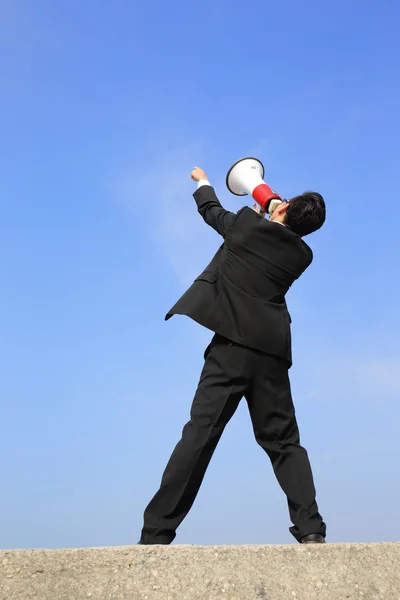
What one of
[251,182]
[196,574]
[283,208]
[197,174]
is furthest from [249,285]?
[196,574]

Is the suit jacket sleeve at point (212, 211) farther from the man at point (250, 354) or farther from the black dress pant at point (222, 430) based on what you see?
the black dress pant at point (222, 430)

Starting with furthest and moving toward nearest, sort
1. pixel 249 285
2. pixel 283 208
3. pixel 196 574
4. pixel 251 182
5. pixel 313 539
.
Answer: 1. pixel 251 182
2. pixel 283 208
3. pixel 249 285
4. pixel 313 539
5. pixel 196 574

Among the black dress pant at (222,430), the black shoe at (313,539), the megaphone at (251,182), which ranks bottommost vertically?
the black shoe at (313,539)

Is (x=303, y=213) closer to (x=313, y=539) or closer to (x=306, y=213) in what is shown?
(x=306, y=213)

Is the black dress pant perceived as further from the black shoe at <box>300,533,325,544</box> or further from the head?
the head

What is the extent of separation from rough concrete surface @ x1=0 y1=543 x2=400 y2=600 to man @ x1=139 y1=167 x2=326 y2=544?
47 centimetres

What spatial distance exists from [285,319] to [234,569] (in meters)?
1.70

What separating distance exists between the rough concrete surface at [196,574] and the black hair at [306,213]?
2093mm

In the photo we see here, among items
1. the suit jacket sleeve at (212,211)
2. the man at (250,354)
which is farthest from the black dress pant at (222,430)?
the suit jacket sleeve at (212,211)

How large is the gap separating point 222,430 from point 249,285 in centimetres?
98

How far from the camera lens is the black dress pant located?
430 cm

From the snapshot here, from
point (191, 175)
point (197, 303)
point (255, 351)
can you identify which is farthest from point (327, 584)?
point (191, 175)

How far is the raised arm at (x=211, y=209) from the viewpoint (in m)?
4.69

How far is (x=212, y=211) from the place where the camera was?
15.7ft
